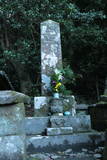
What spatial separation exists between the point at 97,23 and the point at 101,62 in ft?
6.21

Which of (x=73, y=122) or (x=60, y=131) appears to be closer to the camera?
(x=60, y=131)

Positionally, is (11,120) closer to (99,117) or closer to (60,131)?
(60,131)

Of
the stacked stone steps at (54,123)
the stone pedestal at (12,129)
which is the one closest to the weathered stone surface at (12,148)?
the stone pedestal at (12,129)

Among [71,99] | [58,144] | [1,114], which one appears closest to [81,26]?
[71,99]

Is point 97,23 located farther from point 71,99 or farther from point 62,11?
point 71,99

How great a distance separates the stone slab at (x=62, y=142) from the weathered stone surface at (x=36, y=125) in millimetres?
633

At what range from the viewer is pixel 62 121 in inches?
247

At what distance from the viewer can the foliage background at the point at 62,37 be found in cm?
1101

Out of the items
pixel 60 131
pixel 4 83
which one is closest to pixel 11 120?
pixel 4 83

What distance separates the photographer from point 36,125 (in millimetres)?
6238

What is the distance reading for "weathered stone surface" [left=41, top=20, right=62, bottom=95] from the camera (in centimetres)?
762

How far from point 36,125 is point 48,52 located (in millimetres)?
2440

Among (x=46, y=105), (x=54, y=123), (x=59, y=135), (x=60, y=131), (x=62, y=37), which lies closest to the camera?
(x=59, y=135)

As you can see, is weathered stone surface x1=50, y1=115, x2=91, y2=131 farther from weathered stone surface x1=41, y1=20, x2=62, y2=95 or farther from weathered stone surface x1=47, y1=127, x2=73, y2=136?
weathered stone surface x1=41, y1=20, x2=62, y2=95
